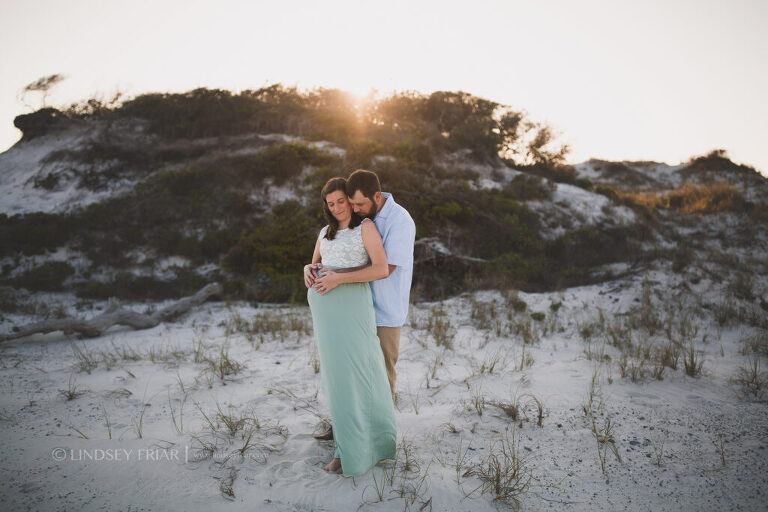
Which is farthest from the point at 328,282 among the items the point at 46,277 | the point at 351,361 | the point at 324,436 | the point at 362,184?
the point at 46,277

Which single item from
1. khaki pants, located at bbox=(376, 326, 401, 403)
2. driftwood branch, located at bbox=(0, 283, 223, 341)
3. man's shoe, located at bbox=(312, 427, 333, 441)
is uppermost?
khaki pants, located at bbox=(376, 326, 401, 403)

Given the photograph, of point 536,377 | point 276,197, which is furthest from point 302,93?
point 536,377

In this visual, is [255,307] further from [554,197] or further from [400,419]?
[554,197]

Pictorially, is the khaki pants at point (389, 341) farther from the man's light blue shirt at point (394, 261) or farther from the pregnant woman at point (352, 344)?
the pregnant woman at point (352, 344)

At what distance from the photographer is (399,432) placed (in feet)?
11.1

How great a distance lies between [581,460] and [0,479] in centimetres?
431

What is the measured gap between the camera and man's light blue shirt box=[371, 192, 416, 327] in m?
2.79

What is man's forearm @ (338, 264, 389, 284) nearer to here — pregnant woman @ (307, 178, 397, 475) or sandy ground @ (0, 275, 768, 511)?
pregnant woman @ (307, 178, 397, 475)

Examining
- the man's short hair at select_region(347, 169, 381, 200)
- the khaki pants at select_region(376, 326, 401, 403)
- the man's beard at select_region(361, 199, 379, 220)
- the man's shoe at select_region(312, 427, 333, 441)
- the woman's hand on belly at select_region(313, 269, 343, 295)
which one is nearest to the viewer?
the woman's hand on belly at select_region(313, 269, 343, 295)

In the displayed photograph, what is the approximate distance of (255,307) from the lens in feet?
26.1

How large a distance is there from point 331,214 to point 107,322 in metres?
5.78

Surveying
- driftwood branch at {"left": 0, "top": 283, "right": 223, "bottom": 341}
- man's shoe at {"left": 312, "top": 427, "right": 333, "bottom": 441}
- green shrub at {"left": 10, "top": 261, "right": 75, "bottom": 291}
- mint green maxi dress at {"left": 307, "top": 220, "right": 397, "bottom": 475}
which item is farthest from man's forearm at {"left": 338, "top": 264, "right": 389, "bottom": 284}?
green shrub at {"left": 10, "top": 261, "right": 75, "bottom": 291}

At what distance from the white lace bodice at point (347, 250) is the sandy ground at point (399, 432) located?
1.53m

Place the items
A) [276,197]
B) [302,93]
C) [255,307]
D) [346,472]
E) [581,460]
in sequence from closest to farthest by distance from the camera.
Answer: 1. [346,472]
2. [581,460]
3. [255,307]
4. [276,197]
5. [302,93]
